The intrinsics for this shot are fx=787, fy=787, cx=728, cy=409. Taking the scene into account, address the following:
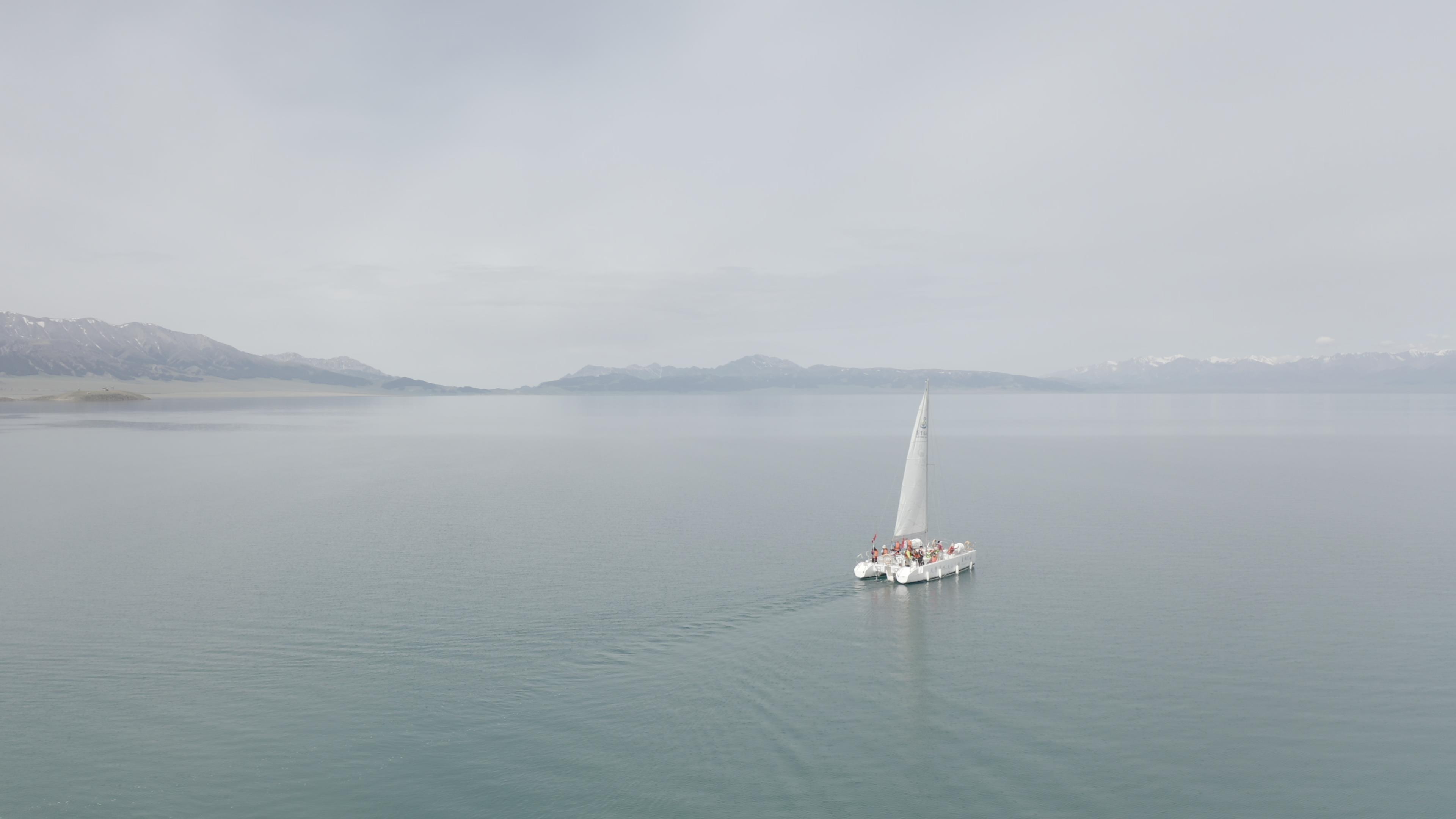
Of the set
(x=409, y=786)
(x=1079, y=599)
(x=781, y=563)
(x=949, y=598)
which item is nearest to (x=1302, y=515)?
(x=1079, y=599)

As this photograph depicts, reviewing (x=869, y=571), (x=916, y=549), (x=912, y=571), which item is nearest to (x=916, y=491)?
(x=916, y=549)

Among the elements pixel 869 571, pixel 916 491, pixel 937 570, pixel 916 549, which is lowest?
pixel 937 570

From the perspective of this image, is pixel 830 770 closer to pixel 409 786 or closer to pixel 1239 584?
pixel 409 786

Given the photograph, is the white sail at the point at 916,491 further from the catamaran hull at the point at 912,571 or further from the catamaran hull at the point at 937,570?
the catamaran hull at the point at 912,571

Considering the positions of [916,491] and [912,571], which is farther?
[916,491]

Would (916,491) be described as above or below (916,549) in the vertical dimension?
above

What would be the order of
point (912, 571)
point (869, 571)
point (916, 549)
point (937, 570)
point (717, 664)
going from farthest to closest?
point (916, 549) → point (937, 570) → point (869, 571) → point (912, 571) → point (717, 664)

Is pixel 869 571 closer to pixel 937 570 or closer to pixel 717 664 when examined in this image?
pixel 937 570
